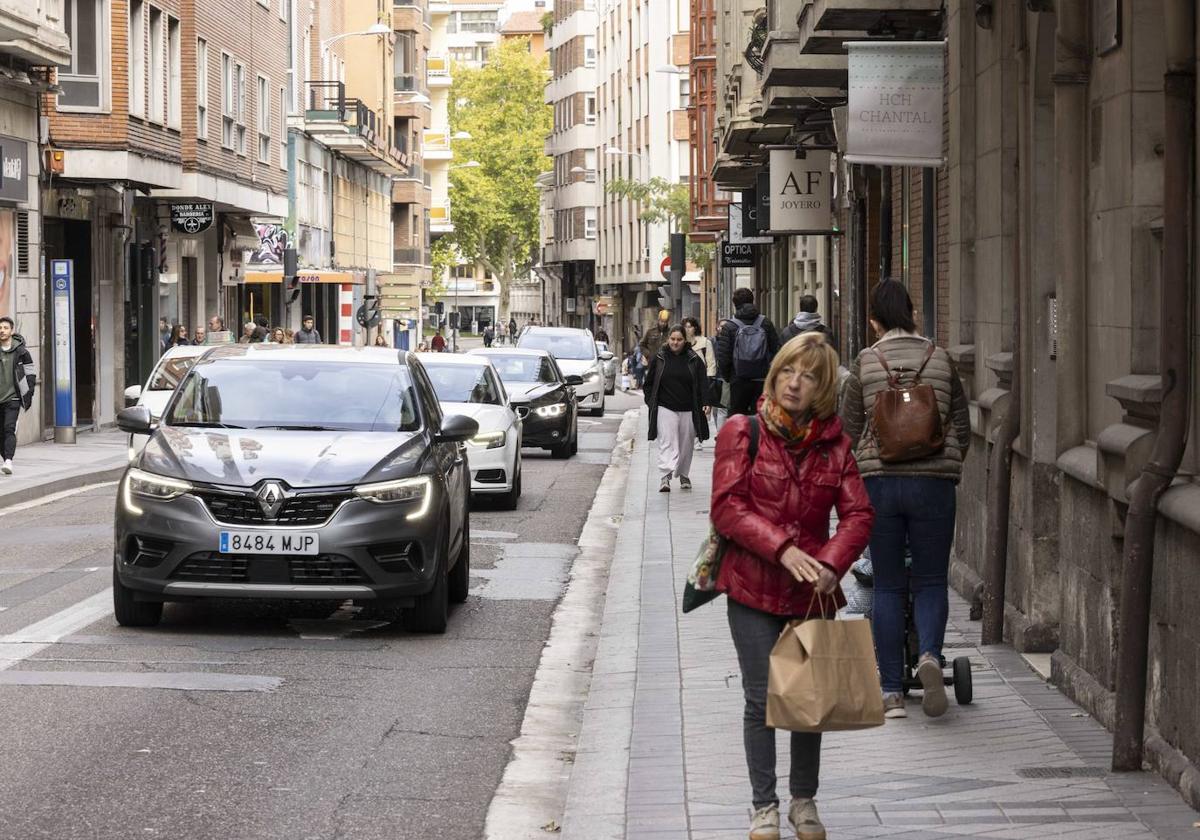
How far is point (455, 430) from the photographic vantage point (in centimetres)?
1245

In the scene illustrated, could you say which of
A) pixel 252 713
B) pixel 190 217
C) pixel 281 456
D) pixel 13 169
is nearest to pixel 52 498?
pixel 13 169

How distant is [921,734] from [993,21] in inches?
215

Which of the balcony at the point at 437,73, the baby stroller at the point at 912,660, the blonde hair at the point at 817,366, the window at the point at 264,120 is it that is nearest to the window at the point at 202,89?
the window at the point at 264,120

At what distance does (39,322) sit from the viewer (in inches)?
1249

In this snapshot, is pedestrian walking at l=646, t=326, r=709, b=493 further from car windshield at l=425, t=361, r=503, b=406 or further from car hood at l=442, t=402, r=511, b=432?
car windshield at l=425, t=361, r=503, b=406

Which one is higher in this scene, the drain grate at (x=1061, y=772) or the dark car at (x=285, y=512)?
the dark car at (x=285, y=512)

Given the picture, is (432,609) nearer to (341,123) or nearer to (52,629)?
(52,629)

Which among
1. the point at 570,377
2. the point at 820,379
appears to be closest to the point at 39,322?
the point at 570,377

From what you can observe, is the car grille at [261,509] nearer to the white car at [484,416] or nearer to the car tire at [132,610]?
the car tire at [132,610]

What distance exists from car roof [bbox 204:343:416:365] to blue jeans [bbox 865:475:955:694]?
17.1ft

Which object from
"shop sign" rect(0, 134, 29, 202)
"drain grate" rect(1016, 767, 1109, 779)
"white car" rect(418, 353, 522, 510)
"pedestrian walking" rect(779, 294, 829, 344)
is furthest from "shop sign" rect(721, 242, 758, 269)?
→ "drain grate" rect(1016, 767, 1109, 779)

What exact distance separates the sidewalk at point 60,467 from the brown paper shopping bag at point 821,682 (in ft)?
51.9

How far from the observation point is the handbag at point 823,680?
615 cm

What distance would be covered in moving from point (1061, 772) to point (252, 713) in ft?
11.8
